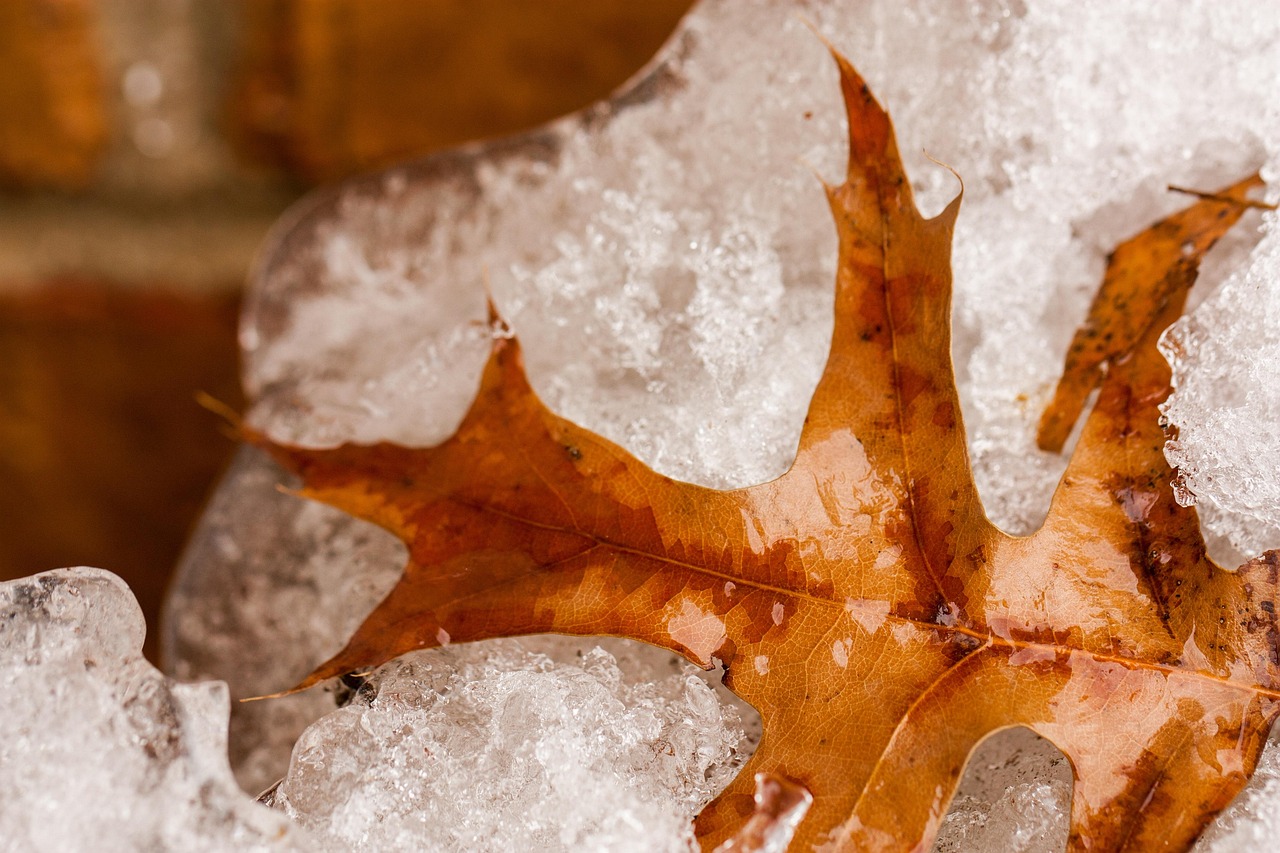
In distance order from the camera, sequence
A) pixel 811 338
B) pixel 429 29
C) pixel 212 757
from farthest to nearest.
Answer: pixel 429 29, pixel 811 338, pixel 212 757

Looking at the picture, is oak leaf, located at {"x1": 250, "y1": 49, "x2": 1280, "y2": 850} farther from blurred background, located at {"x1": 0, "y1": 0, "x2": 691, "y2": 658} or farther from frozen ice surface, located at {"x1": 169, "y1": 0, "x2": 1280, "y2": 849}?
blurred background, located at {"x1": 0, "y1": 0, "x2": 691, "y2": 658}

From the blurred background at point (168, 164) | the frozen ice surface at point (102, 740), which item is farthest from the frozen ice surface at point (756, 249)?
the blurred background at point (168, 164)

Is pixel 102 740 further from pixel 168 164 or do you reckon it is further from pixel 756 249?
pixel 168 164

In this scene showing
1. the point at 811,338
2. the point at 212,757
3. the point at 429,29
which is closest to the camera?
the point at 212,757

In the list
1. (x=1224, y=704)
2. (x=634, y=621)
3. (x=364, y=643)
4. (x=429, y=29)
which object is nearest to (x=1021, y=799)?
(x=1224, y=704)

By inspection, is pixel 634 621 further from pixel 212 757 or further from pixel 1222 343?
pixel 1222 343

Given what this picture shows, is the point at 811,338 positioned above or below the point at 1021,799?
above

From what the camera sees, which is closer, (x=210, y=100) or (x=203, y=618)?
(x=203, y=618)

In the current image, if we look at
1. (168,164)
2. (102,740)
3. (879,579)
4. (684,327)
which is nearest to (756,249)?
(684,327)
